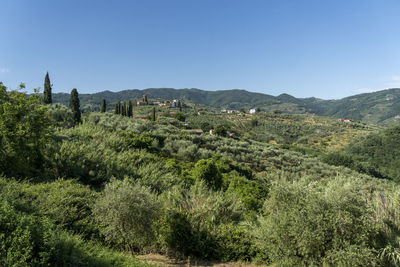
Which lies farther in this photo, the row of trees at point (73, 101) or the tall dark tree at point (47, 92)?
the tall dark tree at point (47, 92)

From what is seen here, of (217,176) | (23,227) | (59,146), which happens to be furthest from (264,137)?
(23,227)

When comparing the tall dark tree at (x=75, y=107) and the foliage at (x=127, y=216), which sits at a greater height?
the tall dark tree at (x=75, y=107)

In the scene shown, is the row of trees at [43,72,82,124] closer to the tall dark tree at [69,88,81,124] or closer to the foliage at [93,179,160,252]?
the tall dark tree at [69,88,81,124]

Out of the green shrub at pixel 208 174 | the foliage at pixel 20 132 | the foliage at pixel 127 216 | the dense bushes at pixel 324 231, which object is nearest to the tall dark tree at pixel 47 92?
the foliage at pixel 20 132

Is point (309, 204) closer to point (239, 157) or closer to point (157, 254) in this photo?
point (157, 254)

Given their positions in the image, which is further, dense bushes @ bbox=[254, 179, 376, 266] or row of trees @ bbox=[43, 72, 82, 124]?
row of trees @ bbox=[43, 72, 82, 124]

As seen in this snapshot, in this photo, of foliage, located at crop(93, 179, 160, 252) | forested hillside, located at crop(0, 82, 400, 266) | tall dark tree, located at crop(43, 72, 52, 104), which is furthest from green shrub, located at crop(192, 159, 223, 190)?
tall dark tree, located at crop(43, 72, 52, 104)

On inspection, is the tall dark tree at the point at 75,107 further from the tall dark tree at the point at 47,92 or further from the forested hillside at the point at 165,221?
the forested hillside at the point at 165,221

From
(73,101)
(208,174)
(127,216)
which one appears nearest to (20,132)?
(127,216)

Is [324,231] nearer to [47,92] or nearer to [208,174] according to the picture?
[208,174]

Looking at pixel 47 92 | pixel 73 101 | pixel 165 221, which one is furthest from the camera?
pixel 47 92

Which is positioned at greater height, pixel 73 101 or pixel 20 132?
pixel 73 101

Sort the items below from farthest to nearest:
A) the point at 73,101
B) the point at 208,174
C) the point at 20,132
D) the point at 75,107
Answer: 1. the point at 73,101
2. the point at 75,107
3. the point at 208,174
4. the point at 20,132

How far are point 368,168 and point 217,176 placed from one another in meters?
57.3
